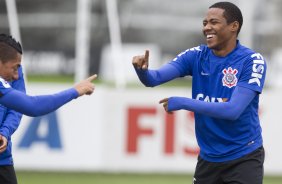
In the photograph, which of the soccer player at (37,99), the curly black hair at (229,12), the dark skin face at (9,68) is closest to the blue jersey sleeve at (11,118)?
the dark skin face at (9,68)

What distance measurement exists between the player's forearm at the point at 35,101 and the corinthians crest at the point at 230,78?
1.33 m

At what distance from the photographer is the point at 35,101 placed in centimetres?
702

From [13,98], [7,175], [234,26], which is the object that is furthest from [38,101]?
[234,26]

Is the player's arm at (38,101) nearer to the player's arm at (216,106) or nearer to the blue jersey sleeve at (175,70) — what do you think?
the player's arm at (216,106)

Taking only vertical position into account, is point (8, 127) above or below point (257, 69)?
below

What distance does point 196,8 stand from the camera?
3956 centimetres

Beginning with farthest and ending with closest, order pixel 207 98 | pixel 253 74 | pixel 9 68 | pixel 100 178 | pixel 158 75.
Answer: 1. pixel 100 178
2. pixel 158 75
3. pixel 207 98
4. pixel 253 74
5. pixel 9 68

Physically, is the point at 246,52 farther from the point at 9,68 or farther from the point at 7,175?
the point at 7,175

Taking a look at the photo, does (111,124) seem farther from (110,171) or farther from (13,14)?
(13,14)

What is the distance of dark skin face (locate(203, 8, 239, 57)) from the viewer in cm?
765

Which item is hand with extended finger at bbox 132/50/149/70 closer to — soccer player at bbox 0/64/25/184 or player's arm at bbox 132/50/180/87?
player's arm at bbox 132/50/180/87

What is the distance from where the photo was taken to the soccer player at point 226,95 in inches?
296

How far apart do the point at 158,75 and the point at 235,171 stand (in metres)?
1.07

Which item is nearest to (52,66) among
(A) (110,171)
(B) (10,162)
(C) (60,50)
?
(C) (60,50)
